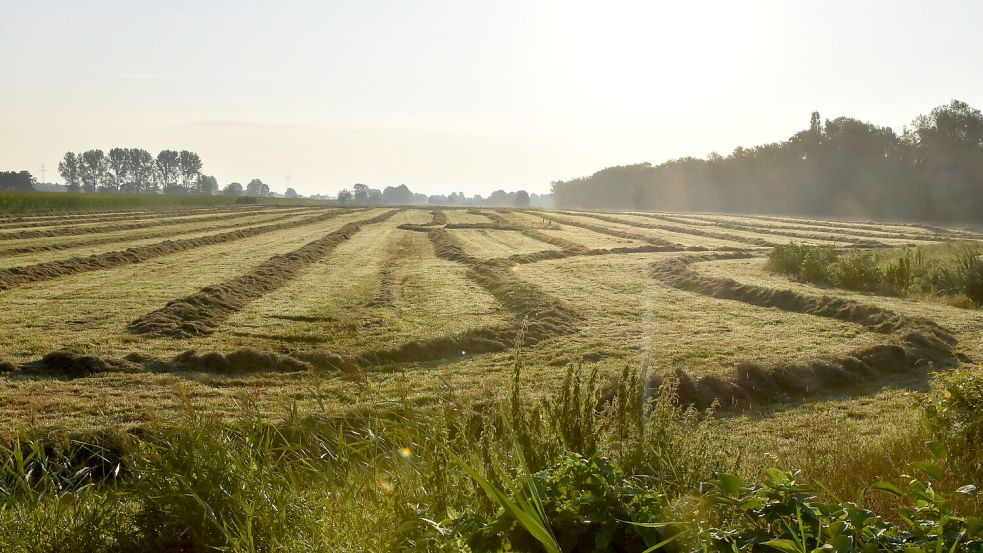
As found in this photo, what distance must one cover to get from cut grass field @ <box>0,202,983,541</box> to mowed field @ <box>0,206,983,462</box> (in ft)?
0.18

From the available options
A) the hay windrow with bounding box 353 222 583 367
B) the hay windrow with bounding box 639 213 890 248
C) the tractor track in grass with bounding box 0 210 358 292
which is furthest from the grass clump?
the tractor track in grass with bounding box 0 210 358 292

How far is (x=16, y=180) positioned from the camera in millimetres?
131250

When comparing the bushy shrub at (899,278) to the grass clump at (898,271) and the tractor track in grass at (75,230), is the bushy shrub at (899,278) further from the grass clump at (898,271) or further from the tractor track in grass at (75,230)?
the tractor track in grass at (75,230)

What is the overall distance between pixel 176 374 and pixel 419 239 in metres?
26.3

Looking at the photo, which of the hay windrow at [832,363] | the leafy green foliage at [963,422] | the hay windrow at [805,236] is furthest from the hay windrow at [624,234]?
the leafy green foliage at [963,422]

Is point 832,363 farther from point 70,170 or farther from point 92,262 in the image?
point 70,170

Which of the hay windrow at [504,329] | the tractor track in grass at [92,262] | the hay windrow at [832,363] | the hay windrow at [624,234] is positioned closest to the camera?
the hay windrow at [832,363]

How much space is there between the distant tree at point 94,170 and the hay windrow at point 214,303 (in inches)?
6749

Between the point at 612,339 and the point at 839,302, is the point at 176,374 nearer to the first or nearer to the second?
the point at 612,339

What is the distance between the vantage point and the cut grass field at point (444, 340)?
8.61 m

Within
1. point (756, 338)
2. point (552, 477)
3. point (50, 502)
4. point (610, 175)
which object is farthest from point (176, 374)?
point (610, 175)

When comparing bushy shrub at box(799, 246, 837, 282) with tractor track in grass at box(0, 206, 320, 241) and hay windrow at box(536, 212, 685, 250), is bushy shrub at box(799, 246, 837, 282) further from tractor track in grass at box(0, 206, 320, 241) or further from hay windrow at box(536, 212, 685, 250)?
tractor track in grass at box(0, 206, 320, 241)

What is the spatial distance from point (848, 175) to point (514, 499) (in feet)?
288

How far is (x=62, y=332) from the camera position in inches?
516
